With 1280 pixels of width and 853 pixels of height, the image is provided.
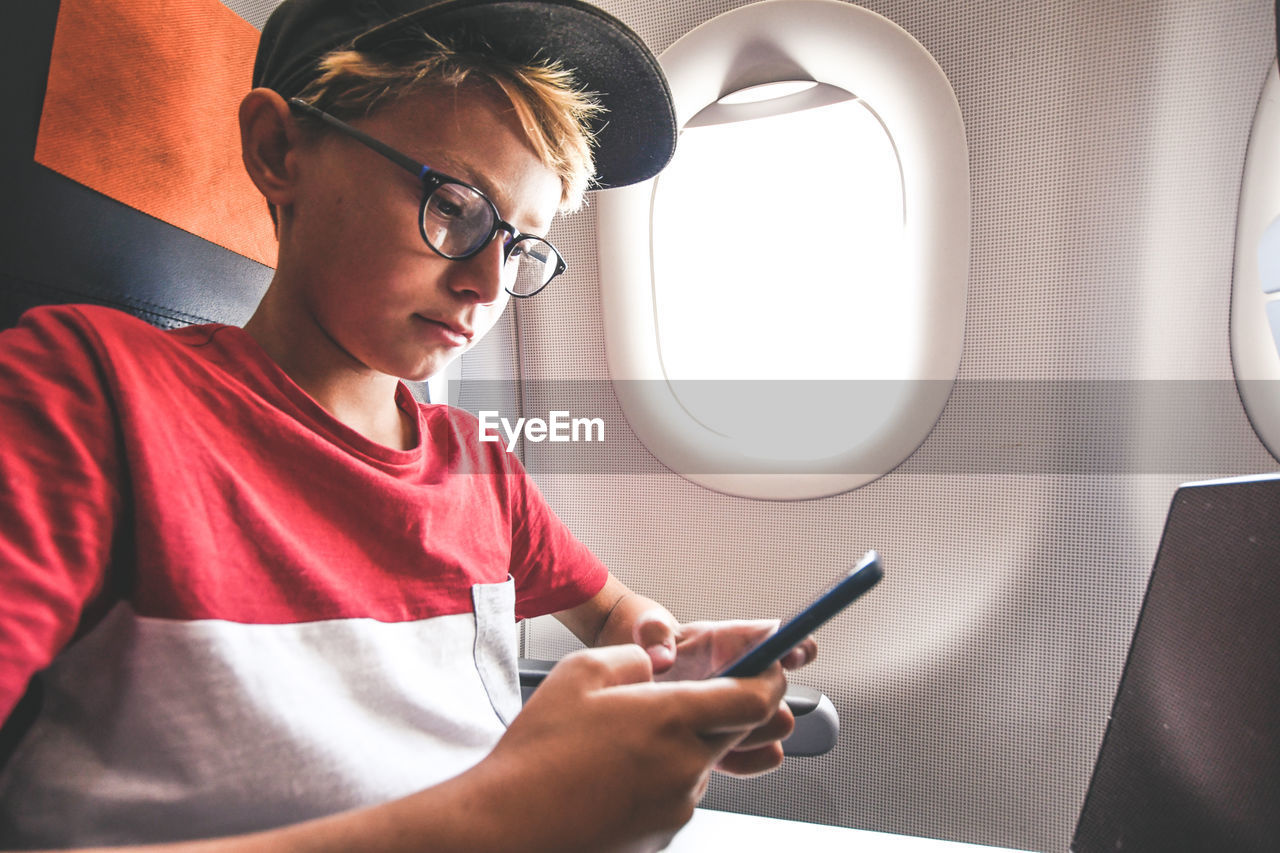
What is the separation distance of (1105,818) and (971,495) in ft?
1.70

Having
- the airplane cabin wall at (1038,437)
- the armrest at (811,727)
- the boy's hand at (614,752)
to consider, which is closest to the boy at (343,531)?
the boy's hand at (614,752)

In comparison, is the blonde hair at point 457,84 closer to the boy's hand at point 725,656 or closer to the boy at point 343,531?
the boy at point 343,531

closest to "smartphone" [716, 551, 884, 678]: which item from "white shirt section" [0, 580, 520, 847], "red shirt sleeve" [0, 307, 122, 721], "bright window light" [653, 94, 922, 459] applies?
"white shirt section" [0, 580, 520, 847]

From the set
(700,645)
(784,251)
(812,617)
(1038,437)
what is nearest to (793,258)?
(784,251)

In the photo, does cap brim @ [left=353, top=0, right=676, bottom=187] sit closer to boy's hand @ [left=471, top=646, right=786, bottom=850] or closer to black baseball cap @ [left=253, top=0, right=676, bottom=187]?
black baseball cap @ [left=253, top=0, right=676, bottom=187]

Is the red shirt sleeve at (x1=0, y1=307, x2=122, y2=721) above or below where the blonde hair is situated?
below

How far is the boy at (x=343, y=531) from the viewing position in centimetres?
40

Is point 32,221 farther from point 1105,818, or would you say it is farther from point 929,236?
point 1105,818

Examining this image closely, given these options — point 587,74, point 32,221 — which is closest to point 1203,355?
point 587,74

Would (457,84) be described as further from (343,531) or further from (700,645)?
(700,645)

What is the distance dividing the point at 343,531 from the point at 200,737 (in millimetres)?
208

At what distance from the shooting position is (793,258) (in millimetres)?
1258

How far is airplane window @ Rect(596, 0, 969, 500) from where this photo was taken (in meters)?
1.08

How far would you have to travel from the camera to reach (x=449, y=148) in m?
0.66
